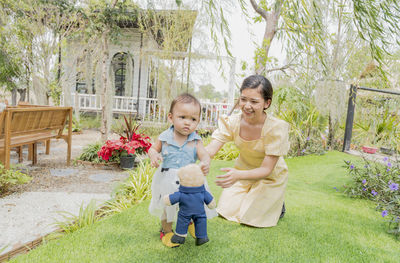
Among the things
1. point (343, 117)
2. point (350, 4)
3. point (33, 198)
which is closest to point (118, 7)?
point (33, 198)

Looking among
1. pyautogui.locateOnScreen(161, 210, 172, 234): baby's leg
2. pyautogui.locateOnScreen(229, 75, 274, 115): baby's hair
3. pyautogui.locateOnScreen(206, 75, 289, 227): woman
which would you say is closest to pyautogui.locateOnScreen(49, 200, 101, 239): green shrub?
pyautogui.locateOnScreen(161, 210, 172, 234): baby's leg

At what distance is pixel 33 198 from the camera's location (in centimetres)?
332

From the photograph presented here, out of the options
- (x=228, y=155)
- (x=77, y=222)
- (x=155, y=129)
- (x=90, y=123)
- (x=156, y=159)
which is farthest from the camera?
(x=90, y=123)

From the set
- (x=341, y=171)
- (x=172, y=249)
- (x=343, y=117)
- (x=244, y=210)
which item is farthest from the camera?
(x=343, y=117)

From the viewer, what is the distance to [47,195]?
346 cm

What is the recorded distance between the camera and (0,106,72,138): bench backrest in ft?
11.7

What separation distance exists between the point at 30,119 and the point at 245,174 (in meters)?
3.52

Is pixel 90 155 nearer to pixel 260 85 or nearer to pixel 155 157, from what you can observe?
pixel 155 157

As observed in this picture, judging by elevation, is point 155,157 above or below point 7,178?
above

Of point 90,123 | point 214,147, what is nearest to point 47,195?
Result: point 214,147

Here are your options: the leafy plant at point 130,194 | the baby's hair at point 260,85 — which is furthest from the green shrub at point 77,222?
the baby's hair at point 260,85

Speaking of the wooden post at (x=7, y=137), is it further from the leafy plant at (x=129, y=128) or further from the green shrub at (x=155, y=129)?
the green shrub at (x=155, y=129)

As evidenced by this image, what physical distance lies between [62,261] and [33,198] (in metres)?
1.79

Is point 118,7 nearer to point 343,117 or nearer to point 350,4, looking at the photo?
point 350,4
